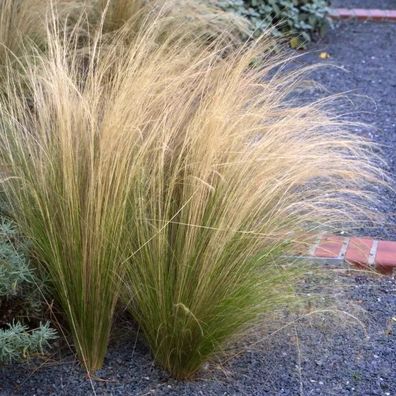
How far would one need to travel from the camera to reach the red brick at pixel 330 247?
10.5 ft

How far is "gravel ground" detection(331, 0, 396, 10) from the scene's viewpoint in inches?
324

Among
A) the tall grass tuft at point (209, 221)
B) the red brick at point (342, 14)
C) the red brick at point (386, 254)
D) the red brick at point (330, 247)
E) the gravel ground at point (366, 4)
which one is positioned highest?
the tall grass tuft at point (209, 221)

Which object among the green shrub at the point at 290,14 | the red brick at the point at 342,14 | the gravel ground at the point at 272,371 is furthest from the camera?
the red brick at the point at 342,14

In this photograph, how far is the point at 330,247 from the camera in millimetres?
3379

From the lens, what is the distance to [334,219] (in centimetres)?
292

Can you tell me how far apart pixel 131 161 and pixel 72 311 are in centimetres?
51

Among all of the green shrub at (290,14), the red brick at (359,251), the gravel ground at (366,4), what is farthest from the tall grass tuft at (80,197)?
the gravel ground at (366,4)

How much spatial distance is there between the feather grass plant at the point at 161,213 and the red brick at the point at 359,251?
0.53 metres

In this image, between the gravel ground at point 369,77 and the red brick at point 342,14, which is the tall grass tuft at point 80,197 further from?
the red brick at point 342,14

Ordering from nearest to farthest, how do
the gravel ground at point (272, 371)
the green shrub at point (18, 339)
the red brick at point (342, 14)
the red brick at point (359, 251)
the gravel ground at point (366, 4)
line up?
1. the green shrub at point (18, 339)
2. the gravel ground at point (272, 371)
3. the red brick at point (359, 251)
4. the red brick at point (342, 14)
5. the gravel ground at point (366, 4)

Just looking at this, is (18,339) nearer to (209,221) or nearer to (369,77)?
(209,221)

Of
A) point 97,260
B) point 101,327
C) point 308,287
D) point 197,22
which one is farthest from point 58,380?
point 197,22

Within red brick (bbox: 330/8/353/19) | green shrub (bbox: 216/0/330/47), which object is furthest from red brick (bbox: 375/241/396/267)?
red brick (bbox: 330/8/353/19)

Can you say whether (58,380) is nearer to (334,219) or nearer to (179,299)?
(179,299)
